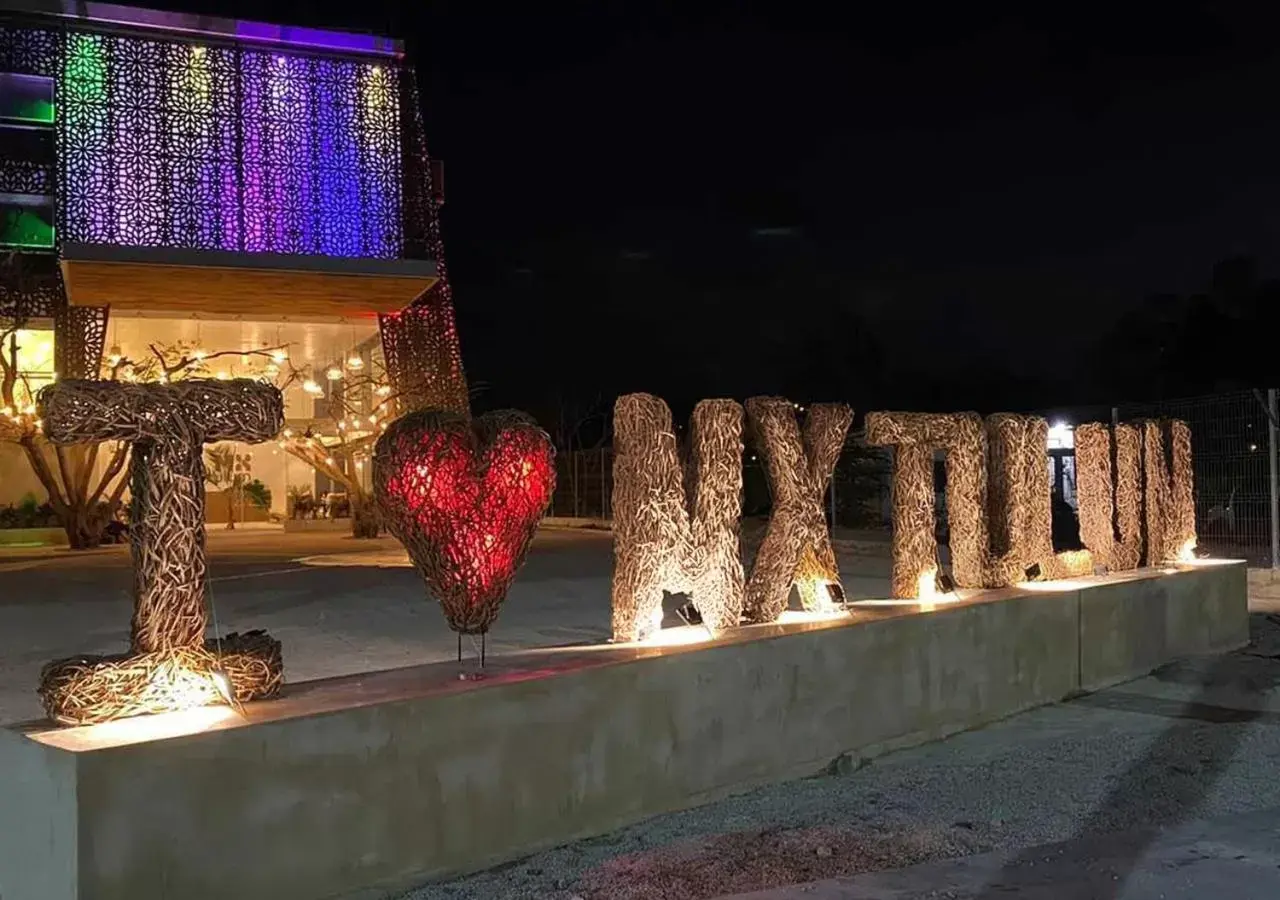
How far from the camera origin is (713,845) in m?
4.89

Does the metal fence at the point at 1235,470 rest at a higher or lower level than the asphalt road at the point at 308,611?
higher

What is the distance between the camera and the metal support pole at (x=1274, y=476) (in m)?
14.1

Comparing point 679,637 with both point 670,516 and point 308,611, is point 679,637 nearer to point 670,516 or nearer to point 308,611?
point 670,516

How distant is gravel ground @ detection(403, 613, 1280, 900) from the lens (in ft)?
14.9

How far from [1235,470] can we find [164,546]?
14.3 meters

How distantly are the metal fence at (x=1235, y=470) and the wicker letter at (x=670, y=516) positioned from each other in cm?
1006

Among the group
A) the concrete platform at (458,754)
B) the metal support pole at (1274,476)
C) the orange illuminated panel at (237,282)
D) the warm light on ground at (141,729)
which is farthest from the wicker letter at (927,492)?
the orange illuminated panel at (237,282)

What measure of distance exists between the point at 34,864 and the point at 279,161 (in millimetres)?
18416

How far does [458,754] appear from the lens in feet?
15.1

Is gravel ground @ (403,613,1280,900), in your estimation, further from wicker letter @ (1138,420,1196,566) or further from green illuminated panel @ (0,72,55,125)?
green illuminated panel @ (0,72,55,125)

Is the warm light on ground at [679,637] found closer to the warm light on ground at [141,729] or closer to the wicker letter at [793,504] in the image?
the wicker letter at [793,504]

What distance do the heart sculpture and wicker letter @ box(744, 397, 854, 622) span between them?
188cm

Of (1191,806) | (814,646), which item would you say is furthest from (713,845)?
(1191,806)

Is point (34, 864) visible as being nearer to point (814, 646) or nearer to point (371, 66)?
point (814, 646)
